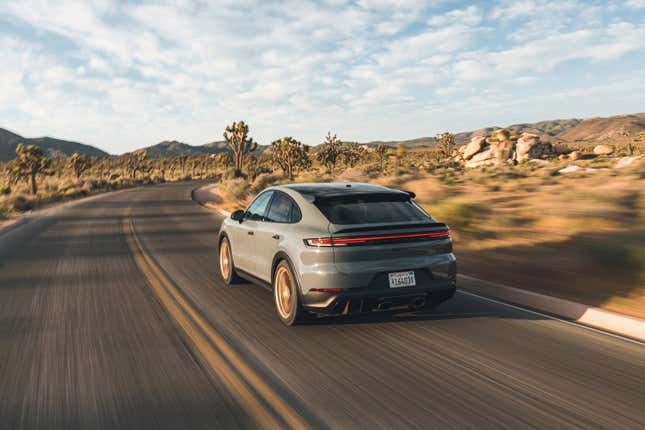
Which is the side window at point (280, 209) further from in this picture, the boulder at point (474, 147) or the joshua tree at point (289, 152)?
the boulder at point (474, 147)

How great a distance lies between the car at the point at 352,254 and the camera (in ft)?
18.9

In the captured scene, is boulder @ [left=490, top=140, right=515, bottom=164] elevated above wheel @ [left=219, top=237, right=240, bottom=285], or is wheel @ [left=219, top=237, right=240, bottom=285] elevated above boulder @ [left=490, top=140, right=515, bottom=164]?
boulder @ [left=490, top=140, right=515, bottom=164]

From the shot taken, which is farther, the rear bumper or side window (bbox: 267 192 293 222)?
side window (bbox: 267 192 293 222)

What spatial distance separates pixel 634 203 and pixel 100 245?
40.0 ft

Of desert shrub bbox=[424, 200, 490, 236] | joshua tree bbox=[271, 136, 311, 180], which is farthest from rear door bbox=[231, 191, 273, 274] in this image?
joshua tree bbox=[271, 136, 311, 180]

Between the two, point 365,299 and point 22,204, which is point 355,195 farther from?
point 22,204

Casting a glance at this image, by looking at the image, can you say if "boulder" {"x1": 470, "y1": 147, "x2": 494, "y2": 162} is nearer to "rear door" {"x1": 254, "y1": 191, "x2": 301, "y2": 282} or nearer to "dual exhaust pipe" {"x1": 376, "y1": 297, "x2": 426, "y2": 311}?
"rear door" {"x1": 254, "y1": 191, "x2": 301, "y2": 282}

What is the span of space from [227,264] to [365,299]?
3594mm

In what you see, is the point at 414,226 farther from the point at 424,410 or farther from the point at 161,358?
the point at 161,358

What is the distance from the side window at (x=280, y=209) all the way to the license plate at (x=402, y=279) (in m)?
1.51

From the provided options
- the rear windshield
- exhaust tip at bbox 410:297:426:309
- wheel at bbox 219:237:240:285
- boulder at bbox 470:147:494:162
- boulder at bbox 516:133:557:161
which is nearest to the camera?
exhaust tip at bbox 410:297:426:309

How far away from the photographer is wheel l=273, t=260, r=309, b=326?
6.12 metres

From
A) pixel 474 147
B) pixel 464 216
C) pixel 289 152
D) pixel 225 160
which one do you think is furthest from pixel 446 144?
pixel 464 216

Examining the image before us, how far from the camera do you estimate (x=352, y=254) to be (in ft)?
18.9
